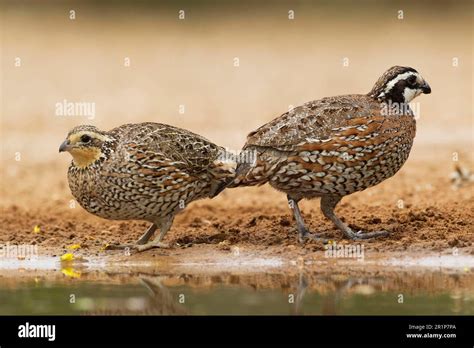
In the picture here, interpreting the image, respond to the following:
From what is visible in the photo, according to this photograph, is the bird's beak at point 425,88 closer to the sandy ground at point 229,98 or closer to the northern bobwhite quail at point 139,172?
the sandy ground at point 229,98

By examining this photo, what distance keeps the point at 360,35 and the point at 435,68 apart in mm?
4317

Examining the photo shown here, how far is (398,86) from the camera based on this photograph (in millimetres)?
14109

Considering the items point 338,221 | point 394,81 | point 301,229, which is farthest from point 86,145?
point 394,81

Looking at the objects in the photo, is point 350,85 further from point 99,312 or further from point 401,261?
point 99,312

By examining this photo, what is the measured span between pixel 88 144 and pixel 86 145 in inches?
1.1

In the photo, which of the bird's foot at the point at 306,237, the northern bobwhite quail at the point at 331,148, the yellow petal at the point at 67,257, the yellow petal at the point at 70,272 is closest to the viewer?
the yellow petal at the point at 70,272

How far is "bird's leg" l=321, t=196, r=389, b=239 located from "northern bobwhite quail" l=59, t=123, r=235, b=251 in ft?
4.07

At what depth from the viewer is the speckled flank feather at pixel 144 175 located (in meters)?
13.6

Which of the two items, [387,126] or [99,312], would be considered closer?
[99,312]

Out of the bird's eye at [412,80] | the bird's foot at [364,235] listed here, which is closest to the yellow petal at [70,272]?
the bird's foot at [364,235]

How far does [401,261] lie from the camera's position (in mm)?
13180

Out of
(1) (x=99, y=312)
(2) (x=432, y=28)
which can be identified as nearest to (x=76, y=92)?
(2) (x=432, y=28)

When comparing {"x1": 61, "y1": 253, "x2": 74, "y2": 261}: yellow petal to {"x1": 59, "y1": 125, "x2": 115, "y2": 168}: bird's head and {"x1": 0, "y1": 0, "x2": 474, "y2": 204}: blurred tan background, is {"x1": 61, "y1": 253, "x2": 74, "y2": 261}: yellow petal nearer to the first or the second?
{"x1": 59, "y1": 125, "x2": 115, "y2": 168}: bird's head
